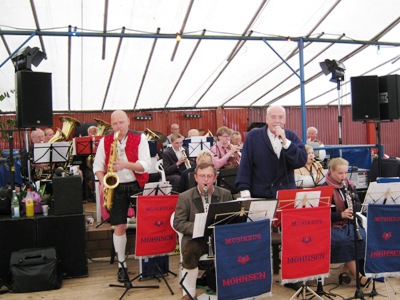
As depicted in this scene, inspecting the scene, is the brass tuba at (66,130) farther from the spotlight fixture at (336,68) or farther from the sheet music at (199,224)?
the sheet music at (199,224)

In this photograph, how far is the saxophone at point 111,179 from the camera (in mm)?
4047

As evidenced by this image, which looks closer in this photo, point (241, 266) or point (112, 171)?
point (241, 266)

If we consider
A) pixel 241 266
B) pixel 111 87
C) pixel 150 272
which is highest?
pixel 111 87

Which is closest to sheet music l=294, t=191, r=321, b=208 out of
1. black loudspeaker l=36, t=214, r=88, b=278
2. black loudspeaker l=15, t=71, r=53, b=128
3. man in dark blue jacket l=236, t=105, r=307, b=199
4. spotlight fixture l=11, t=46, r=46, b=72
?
man in dark blue jacket l=236, t=105, r=307, b=199

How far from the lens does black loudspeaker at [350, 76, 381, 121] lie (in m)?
5.95

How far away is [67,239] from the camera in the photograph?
454cm

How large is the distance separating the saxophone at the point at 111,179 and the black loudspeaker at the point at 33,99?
1.40 meters

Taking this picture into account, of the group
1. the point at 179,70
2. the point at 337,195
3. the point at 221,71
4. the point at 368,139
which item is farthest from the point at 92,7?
the point at 368,139

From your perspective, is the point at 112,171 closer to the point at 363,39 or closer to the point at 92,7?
the point at 92,7

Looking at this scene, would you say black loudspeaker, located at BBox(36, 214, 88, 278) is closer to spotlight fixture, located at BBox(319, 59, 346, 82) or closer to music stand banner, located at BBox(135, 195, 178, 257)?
music stand banner, located at BBox(135, 195, 178, 257)

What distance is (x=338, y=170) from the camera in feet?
13.5

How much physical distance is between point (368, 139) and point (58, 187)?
1460 cm

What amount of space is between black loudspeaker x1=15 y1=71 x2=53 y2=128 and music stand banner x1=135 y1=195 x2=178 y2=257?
1924 mm

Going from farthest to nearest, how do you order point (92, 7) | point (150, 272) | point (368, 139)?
point (368, 139)
point (92, 7)
point (150, 272)
